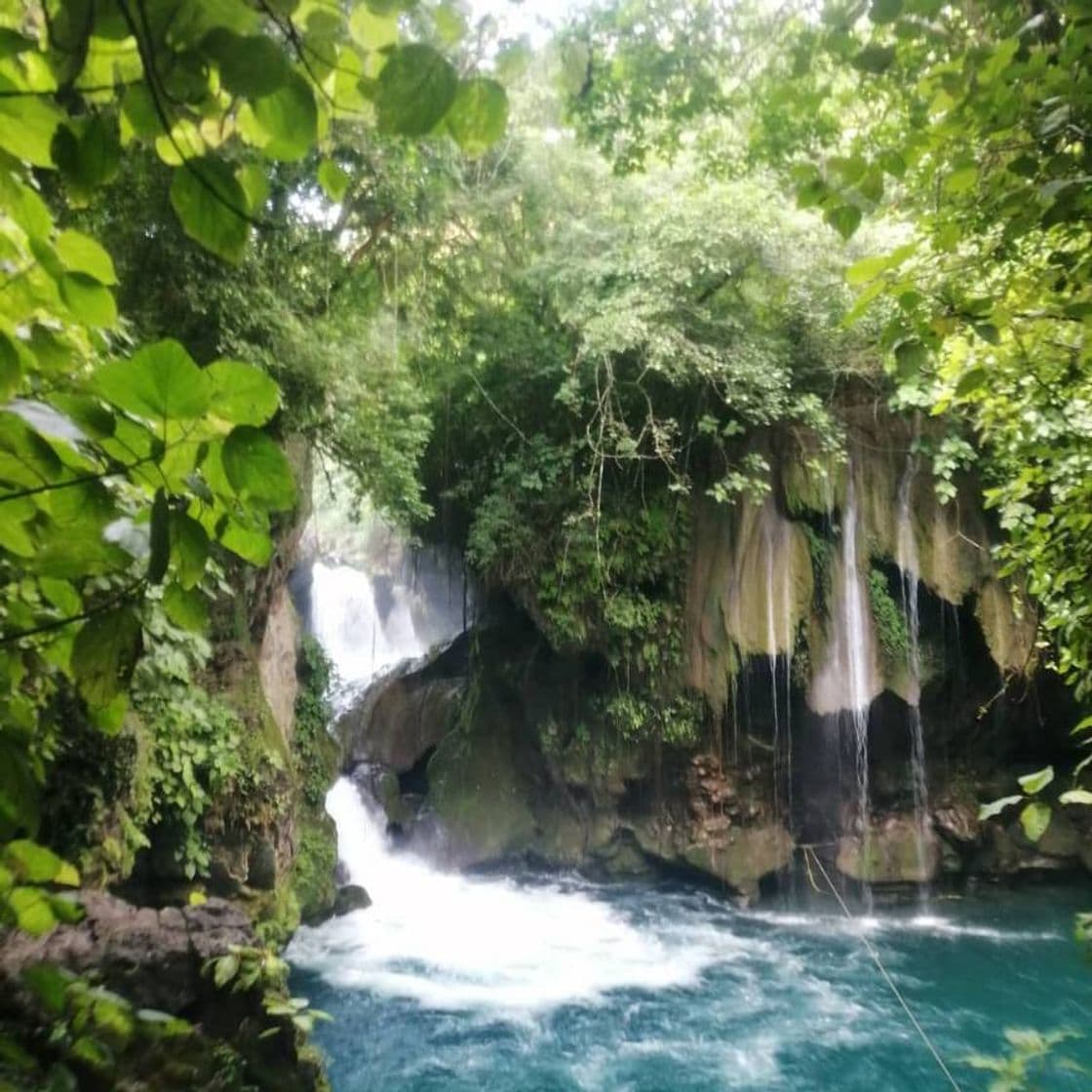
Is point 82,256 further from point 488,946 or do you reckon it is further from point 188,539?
point 488,946

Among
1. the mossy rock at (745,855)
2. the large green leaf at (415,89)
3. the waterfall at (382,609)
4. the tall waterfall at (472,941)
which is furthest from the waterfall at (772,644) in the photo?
the large green leaf at (415,89)

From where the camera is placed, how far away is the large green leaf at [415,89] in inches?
28.7

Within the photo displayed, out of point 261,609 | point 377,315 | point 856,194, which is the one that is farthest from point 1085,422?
point 261,609

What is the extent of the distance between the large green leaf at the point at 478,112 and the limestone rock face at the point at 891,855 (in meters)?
9.70

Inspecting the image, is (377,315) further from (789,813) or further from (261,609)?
(789,813)

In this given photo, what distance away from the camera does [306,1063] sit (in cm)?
342

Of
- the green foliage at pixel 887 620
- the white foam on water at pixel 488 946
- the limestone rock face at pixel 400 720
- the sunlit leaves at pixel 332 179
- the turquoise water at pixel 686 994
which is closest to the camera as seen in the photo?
the sunlit leaves at pixel 332 179

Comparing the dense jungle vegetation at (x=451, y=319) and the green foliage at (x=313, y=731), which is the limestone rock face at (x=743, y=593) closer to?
the dense jungle vegetation at (x=451, y=319)

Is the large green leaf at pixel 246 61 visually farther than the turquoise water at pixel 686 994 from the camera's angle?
No

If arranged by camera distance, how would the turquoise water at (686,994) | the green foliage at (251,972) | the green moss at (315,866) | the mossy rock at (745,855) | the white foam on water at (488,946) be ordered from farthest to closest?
the mossy rock at (745,855) → the green moss at (315,866) → the white foam on water at (488,946) → the turquoise water at (686,994) → the green foliage at (251,972)

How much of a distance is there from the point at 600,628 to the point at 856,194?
26.6 feet

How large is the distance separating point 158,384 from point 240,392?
0.07 m

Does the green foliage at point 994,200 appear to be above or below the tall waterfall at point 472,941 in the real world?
above

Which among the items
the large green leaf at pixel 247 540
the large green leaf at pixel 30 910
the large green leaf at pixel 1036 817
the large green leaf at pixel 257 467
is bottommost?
the large green leaf at pixel 30 910
